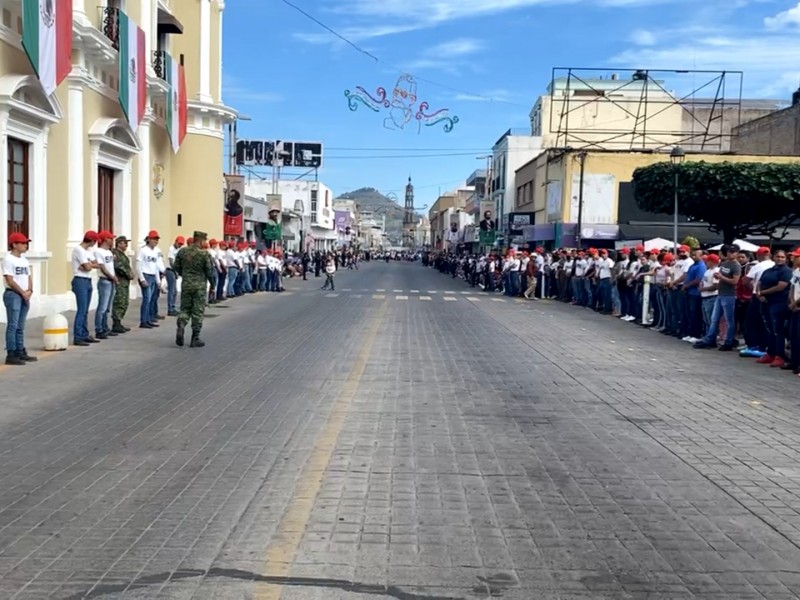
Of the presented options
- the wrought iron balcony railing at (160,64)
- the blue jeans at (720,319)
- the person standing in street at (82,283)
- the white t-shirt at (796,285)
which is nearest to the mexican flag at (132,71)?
the wrought iron balcony railing at (160,64)

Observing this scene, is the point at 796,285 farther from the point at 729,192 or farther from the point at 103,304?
the point at 729,192

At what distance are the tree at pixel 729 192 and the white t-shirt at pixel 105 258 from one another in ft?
67.5

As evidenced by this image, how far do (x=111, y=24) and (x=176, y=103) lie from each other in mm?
6596

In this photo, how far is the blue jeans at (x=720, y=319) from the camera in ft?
48.1

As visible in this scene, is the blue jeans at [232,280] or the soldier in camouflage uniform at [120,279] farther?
the blue jeans at [232,280]

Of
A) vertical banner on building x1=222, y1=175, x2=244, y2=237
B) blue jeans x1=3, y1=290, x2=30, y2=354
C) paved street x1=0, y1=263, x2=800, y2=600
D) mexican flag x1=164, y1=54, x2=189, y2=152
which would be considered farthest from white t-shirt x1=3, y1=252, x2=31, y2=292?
vertical banner on building x1=222, y1=175, x2=244, y2=237

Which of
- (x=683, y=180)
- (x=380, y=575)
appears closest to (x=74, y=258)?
(x=380, y=575)

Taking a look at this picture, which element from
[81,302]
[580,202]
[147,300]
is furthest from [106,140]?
[580,202]

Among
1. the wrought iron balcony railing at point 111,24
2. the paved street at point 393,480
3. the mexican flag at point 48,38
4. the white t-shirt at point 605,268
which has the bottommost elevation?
the paved street at point 393,480

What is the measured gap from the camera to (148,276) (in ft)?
54.6

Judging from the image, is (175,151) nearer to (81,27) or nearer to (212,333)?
(81,27)

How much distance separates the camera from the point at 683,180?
30938 millimetres

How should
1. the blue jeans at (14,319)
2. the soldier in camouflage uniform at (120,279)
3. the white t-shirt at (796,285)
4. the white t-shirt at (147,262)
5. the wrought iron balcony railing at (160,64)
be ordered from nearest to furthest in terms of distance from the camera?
the blue jeans at (14,319)
the white t-shirt at (796,285)
the soldier in camouflage uniform at (120,279)
the white t-shirt at (147,262)
the wrought iron balcony railing at (160,64)

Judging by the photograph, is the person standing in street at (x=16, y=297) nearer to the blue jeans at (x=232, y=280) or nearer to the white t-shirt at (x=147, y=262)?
the white t-shirt at (x=147, y=262)
